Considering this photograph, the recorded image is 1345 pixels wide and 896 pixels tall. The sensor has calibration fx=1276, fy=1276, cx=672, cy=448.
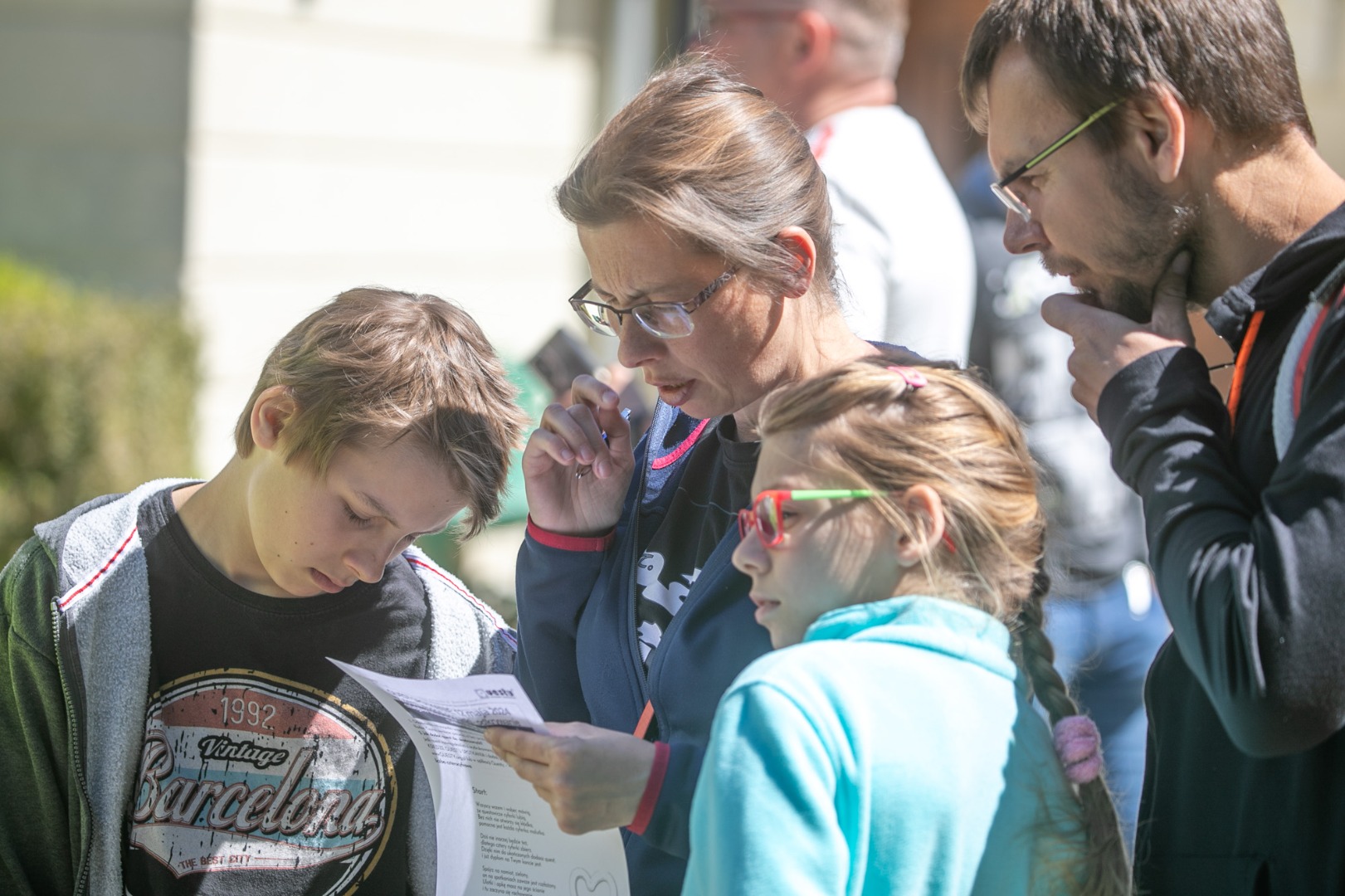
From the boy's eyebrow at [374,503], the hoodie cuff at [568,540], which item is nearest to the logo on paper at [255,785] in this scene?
the boy's eyebrow at [374,503]

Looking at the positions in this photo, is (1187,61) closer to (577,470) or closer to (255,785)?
(577,470)

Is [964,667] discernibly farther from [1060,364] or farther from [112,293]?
[112,293]

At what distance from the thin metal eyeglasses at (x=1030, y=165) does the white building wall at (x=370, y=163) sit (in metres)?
3.66

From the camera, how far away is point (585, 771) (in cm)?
145

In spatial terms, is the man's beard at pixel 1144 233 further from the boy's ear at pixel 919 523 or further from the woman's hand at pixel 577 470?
the woman's hand at pixel 577 470

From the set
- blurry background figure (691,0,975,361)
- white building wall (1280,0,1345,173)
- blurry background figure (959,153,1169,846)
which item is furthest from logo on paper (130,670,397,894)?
white building wall (1280,0,1345,173)

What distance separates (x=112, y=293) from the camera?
16.4ft

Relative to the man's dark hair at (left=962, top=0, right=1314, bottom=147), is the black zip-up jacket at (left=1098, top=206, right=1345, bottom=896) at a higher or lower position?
lower

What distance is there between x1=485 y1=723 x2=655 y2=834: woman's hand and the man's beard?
797 mm

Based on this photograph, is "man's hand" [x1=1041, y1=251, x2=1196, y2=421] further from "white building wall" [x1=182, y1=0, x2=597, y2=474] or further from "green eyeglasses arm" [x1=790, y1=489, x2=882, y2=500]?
"white building wall" [x1=182, y1=0, x2=597, y2=474]

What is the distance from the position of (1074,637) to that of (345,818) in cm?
194

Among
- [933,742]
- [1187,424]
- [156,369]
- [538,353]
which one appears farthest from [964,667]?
[156,369]

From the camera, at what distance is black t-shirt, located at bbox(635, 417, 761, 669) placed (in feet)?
5.61

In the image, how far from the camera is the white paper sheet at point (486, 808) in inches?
59.9
